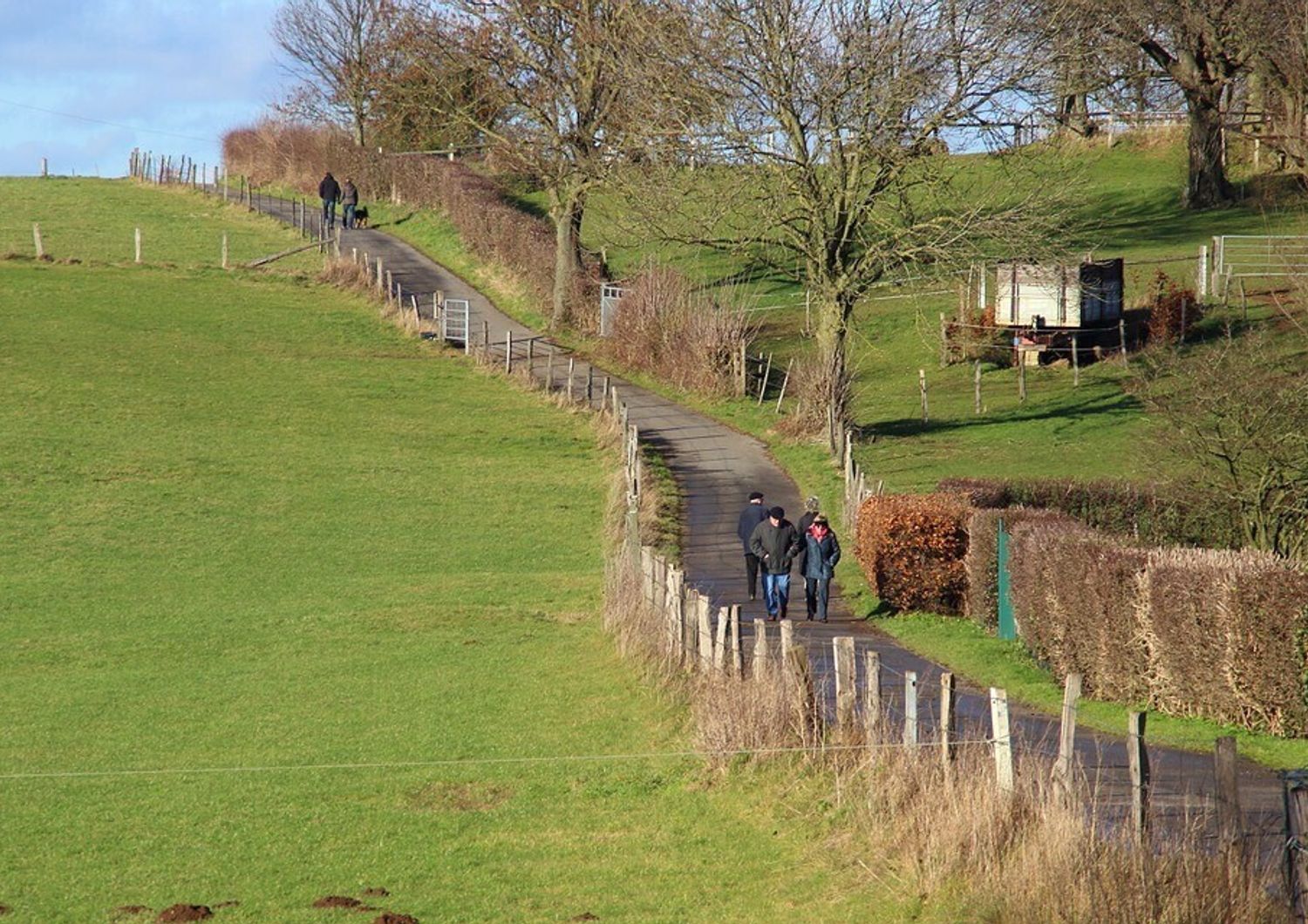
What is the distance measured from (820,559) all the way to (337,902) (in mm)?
12771

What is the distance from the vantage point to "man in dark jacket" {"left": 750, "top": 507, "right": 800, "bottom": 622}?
23.6 metres

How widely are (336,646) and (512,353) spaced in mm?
27088

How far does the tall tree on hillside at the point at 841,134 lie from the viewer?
114 feet

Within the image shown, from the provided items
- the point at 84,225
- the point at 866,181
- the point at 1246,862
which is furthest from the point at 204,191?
the point at 1246,862

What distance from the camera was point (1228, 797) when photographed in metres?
9.99

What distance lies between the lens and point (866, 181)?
38.6 m

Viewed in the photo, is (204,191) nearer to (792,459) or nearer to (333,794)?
(792,459)

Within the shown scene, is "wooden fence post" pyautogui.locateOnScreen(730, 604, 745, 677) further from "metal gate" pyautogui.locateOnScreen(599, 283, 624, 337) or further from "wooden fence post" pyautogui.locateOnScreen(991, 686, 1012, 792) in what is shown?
"metal gate" pyautogui.locateOnScreen(599, 283, 624, 337)

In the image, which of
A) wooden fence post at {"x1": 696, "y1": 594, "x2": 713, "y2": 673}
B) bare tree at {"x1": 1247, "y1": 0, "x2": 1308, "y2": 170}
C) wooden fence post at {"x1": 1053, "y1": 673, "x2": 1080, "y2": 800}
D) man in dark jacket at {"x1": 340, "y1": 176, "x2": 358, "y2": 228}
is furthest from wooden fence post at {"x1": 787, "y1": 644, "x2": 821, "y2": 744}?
man in dark jacket at {"x1": 340, "y1": 176, "x2": 358, "y2": 228}

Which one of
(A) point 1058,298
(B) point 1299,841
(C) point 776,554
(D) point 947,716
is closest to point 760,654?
(D) point 947,716

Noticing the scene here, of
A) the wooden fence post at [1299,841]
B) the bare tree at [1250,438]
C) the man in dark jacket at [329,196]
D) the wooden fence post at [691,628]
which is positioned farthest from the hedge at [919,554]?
the man in dark jacket at [329,196]

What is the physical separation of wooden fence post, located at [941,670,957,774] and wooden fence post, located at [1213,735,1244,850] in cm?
226

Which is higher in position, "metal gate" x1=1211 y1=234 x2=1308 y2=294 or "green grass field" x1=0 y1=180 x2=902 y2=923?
"metal gate" x1=1211 y1=234 x2=1308 y2=294

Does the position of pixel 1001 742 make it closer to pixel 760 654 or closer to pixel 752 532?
pixel 760 654
